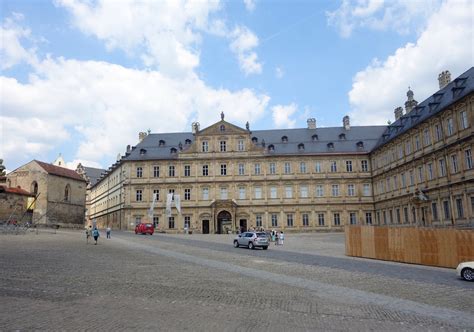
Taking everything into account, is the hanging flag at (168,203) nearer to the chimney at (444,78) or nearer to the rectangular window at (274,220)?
the rectangular window at (274,220)

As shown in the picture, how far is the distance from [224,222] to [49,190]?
2817 cm

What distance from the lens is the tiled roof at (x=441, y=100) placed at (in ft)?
121

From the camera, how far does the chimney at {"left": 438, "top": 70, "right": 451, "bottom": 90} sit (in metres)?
47.3

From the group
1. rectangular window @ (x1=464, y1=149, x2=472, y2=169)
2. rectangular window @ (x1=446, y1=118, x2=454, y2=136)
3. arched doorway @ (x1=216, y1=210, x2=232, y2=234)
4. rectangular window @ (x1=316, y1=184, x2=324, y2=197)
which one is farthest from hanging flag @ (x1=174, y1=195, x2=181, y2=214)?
rectangular window @ (x1=464, y1=149, x2=472, y2=169)

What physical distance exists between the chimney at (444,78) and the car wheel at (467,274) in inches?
1479

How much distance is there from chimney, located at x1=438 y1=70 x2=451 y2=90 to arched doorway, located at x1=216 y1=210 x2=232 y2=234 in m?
33.4

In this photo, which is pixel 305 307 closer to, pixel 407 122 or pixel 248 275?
pixel 248 275

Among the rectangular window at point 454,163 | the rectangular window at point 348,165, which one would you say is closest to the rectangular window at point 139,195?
the rectangular window at point 348,165

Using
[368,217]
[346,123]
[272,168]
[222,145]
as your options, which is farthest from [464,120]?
[222,145]

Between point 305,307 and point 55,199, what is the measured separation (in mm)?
60642

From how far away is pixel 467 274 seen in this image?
16.3 meters

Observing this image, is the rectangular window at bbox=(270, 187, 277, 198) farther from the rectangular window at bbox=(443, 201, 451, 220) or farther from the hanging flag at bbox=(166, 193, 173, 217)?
the rectangular window at bbox=(443, 201, 451, 220)

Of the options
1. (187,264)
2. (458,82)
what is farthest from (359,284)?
(458,82)

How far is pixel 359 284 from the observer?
14195 millimetres
